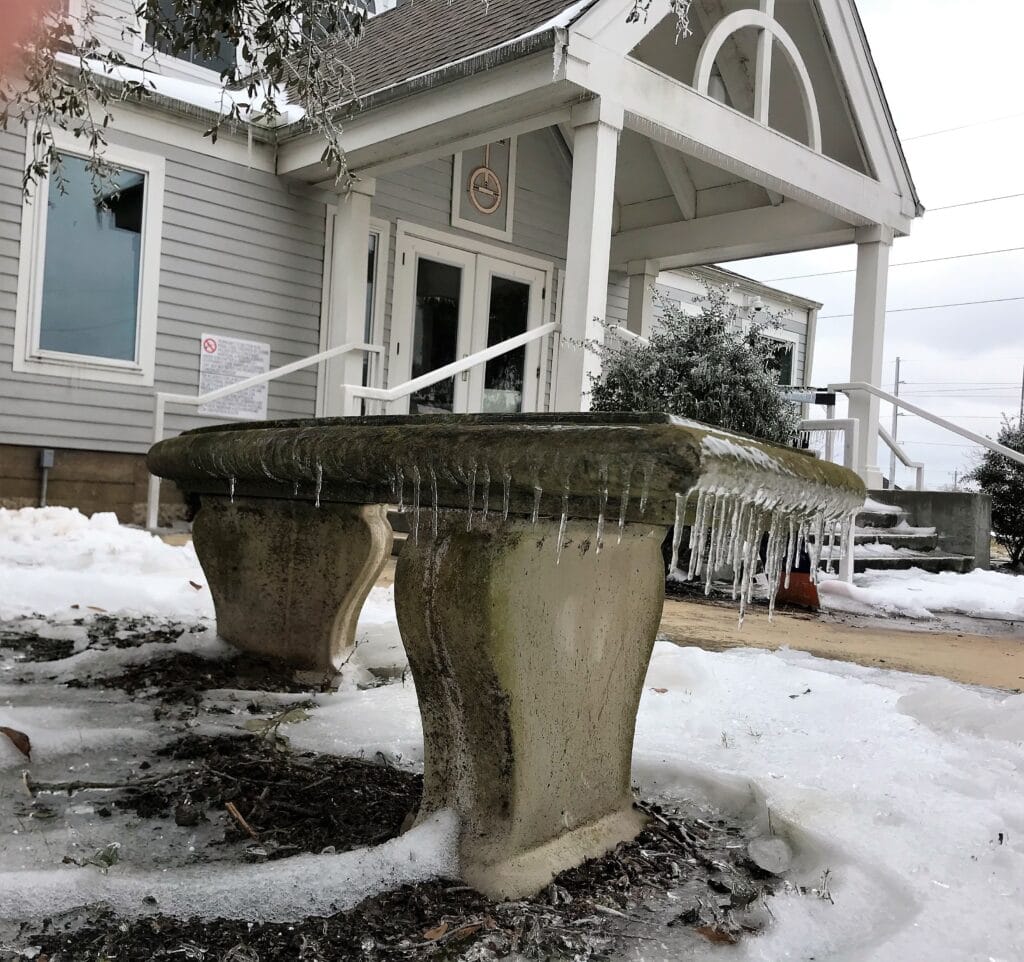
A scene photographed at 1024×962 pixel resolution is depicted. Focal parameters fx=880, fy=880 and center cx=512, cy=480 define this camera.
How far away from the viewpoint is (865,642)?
4.51 metres

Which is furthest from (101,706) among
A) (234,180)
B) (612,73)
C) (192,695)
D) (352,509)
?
(234,180)

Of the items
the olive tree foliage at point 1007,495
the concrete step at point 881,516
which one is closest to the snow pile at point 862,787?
the concrete step at point 881,516

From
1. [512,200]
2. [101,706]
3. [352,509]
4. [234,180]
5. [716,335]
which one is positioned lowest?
[101,706]

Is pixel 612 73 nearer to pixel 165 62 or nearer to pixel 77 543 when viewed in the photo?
pixel 165 62

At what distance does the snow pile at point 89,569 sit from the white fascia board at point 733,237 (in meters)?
6.84

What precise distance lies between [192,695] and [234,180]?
21.3ft

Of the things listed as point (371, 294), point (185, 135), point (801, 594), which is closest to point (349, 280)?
point (371, 294)

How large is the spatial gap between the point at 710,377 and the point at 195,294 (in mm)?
4716

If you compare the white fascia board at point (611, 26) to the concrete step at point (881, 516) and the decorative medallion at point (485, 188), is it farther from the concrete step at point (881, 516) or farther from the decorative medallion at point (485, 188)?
the concrete step at point (881, 516)

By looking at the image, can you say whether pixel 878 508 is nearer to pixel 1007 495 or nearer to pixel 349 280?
pixel 1007 495

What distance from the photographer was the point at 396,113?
7.17 meters

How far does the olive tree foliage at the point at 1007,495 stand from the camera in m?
10.7

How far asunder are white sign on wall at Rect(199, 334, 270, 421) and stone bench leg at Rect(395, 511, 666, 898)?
6592 millimetres

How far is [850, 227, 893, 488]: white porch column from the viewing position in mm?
8789
